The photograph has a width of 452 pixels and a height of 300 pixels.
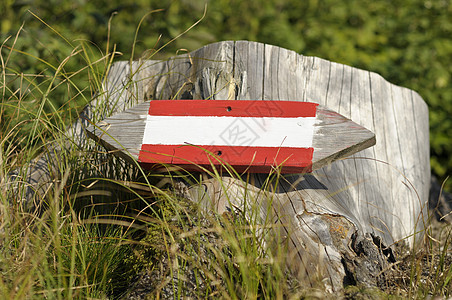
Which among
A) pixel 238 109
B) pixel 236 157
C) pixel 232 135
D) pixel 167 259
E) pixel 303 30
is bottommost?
pixel 167 259

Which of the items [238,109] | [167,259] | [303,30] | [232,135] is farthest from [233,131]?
[303,30]

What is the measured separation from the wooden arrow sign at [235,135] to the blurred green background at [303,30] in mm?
1604

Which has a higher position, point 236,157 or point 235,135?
point 235,135

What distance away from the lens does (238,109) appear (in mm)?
2334

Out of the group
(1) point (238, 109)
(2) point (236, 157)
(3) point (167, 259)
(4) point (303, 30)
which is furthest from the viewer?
(4) point (303, 30)

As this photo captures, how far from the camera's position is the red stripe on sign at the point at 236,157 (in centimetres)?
214

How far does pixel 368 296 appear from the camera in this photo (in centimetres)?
185

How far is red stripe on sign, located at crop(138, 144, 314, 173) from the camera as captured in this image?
2.14 m

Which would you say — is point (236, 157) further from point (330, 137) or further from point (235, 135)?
point (330, 137)

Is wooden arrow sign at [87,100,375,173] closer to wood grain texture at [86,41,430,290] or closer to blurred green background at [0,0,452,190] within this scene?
wood grain texture at [86,41,430,290]

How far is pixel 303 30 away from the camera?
5.74m

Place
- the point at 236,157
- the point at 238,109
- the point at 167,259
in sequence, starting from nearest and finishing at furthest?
the point at 167,259 < the point at 236,157 < the point at 238,109

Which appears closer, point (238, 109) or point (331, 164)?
point (238, 109)

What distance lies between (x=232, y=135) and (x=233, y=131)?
25mm
